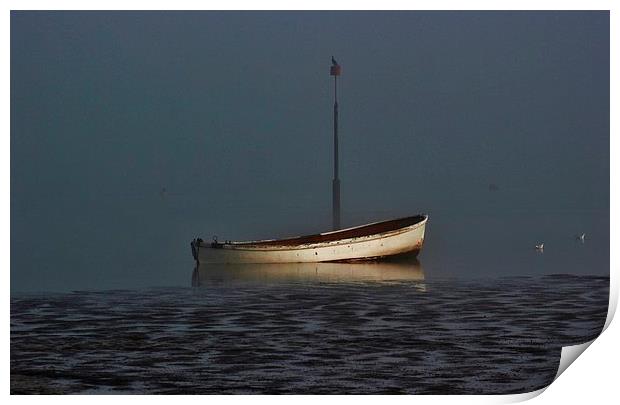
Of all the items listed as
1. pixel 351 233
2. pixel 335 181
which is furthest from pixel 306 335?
pixel 351 233

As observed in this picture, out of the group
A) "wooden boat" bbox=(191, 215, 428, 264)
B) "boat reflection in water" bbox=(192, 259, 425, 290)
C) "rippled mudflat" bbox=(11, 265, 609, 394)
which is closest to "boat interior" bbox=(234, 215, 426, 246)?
"wooden boat" bbox=(191, 215, 428, 264)

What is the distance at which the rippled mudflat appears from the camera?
33.3 feet

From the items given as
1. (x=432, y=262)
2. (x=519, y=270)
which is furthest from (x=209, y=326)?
(x=432, y=262)

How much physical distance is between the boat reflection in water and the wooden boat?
0.21m

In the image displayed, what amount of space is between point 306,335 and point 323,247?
8.30 metres

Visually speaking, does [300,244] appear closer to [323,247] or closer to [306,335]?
[323,247]

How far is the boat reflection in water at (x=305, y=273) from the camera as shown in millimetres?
18750

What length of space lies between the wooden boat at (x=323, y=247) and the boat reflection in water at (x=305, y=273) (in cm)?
21

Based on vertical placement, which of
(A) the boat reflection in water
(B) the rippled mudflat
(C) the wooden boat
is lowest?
(B) the rippled mudflat

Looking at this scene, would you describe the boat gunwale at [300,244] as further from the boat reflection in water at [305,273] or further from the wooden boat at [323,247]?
the boat reflection in water at [305,273]

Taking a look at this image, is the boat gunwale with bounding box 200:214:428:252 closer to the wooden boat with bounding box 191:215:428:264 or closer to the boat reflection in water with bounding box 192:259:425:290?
the wooden boat with bounding box 191:215:428:264

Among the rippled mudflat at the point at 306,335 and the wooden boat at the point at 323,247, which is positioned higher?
the wooden boat at the point at 323,247

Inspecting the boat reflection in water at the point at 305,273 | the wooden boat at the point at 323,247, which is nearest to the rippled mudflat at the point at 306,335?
the boat reflection in water at the point at 305,273
